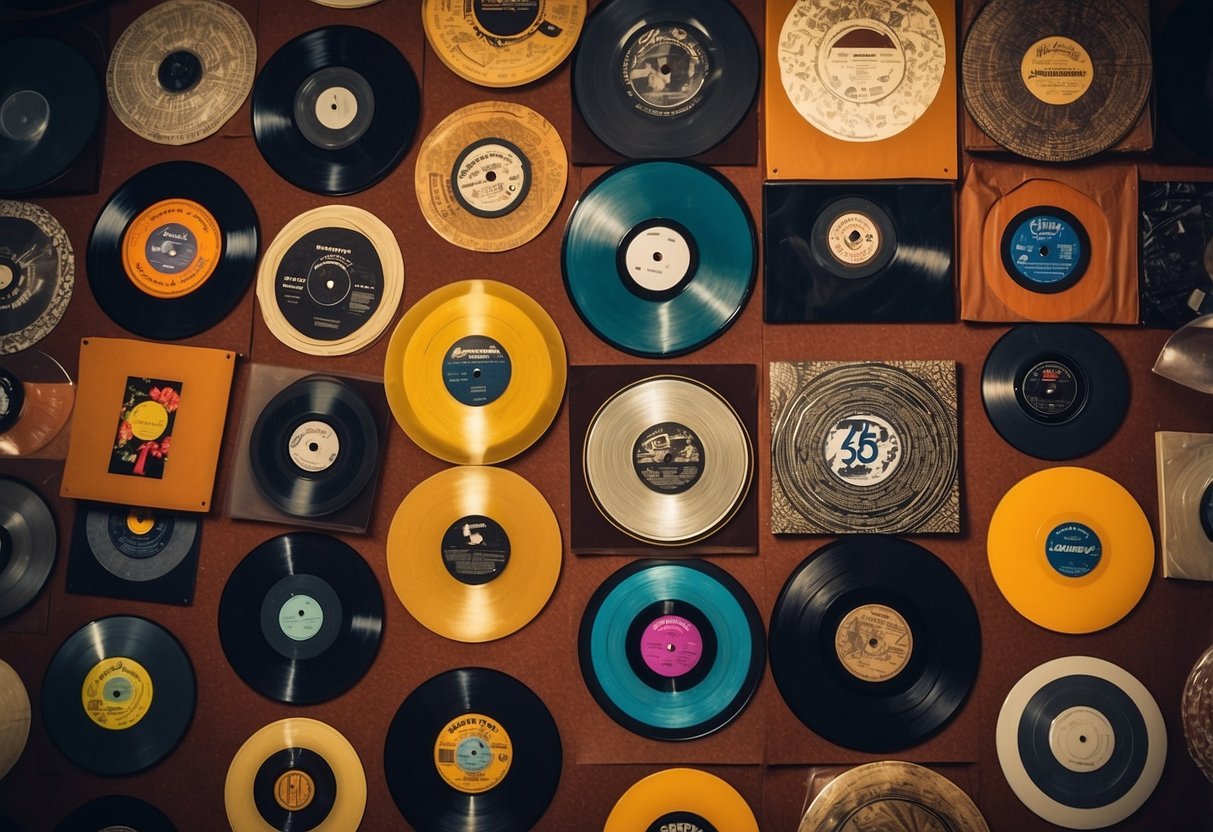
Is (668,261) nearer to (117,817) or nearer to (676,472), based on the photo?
(676,472)

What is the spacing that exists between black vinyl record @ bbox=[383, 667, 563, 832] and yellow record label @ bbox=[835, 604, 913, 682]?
2.63 ft

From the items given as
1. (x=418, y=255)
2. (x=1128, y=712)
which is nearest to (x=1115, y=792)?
(x=1128, y=712)

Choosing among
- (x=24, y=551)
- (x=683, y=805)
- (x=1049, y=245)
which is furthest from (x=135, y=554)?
(x=1049, y=245)

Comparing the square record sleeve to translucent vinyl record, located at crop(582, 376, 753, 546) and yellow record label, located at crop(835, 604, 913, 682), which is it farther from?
yellow record label, located at crop(835, 604, 913, 682)

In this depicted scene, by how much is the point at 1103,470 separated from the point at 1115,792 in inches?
32.6

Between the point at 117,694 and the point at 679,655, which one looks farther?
the point at 117,694

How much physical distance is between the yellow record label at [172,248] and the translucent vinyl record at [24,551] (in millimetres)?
701

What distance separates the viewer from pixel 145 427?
251 centimetres

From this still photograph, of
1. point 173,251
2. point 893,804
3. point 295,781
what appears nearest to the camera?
point 893,804

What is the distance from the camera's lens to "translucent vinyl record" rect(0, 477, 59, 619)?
252 centimetres

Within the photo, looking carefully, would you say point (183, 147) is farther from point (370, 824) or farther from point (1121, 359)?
point (1121, 359)

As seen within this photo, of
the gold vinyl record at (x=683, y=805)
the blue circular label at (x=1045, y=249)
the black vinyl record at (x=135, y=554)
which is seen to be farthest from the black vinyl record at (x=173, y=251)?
the blue circular label at (x=1045, y=249)

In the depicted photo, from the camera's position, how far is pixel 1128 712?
235 centimetres

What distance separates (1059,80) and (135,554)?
283cm
